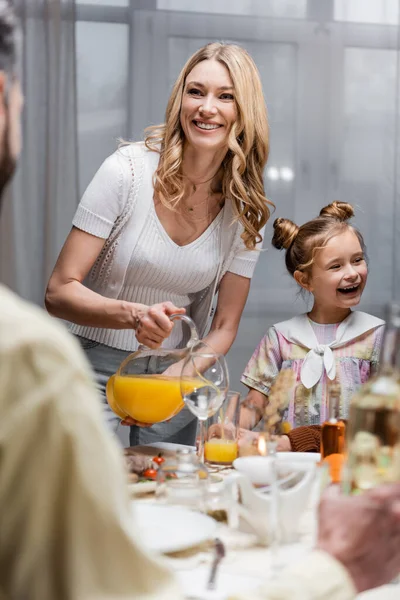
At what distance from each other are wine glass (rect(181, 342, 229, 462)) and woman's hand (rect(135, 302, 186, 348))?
20 centimetres

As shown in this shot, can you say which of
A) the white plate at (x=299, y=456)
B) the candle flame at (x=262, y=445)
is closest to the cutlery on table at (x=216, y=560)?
the candle flame at (x=262, y=445)

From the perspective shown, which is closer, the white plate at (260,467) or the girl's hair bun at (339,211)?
the white plate at (260,467)

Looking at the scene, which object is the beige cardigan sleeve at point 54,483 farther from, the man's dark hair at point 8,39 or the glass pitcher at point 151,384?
the glass pitcher at point 151,384

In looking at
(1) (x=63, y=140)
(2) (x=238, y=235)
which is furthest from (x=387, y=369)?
(1) (x=63, y=140)

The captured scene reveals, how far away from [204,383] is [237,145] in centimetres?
85

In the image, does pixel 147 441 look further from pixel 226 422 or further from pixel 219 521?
pixel 219 521

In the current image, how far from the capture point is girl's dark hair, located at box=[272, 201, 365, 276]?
236 cm

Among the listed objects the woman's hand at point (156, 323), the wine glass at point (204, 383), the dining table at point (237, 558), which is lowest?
the dining table at point (237, 558)

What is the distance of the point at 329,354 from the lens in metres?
2.24

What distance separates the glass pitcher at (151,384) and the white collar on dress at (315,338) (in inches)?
29.7

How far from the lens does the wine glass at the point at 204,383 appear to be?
138cm

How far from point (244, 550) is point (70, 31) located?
2649 millimetres

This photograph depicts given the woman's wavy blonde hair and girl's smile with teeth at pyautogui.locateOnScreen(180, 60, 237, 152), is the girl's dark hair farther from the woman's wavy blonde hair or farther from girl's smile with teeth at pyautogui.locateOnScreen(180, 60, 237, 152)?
girl's smile with teeth at pyautogui.locateOnScreen(180, 60, 237, 152)

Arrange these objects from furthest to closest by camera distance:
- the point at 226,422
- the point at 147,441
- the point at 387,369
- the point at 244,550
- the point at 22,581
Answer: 1. the point at 147,441
2. the point at 226,422
3. the point at 244,550
4. the point at 387,369
5. the point at 22,581
